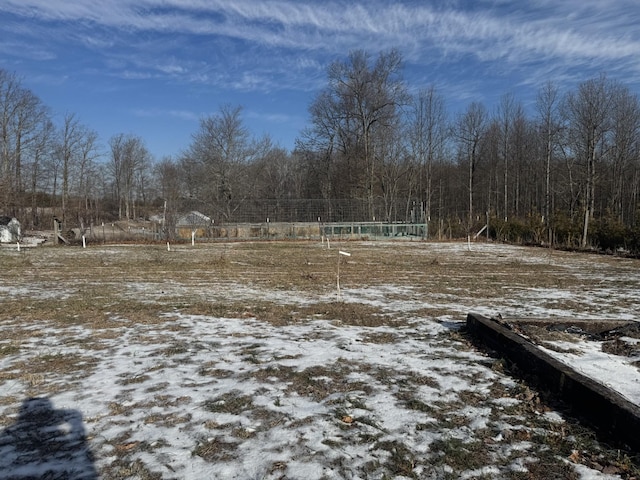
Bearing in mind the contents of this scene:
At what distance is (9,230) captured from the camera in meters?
31.1

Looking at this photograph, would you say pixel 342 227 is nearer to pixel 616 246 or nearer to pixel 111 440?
pixel 616 246

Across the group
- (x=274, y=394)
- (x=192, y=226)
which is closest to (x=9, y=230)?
(x=192, y=226)

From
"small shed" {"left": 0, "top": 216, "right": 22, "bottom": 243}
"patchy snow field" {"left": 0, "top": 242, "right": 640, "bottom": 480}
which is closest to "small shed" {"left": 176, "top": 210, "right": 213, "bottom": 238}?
"small shed" {"left": 0, "top": 216, "right": 22, "bottom": 243}

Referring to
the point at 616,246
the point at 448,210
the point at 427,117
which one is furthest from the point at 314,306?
the point at 448,210

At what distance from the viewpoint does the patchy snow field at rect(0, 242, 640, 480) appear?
2877 millimetres

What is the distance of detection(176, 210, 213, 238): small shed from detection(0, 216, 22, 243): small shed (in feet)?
36.3

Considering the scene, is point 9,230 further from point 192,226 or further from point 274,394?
point 274,394

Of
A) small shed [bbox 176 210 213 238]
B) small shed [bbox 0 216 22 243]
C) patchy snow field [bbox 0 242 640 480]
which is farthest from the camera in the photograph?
small shed [bbox 176 210 213 238]

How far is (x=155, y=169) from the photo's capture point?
6912 centimetres

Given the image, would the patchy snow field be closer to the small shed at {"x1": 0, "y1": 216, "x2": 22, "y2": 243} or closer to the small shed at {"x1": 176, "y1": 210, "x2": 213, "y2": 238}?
the small shed at {"x1": 176, "y1": 210, "x2": 213, "y2": 238}

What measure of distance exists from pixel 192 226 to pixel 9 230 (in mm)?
12785

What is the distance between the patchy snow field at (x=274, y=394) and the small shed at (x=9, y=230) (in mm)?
27168

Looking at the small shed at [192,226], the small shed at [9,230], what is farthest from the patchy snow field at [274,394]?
the small shed at [9,230]

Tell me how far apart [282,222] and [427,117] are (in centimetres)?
2184
